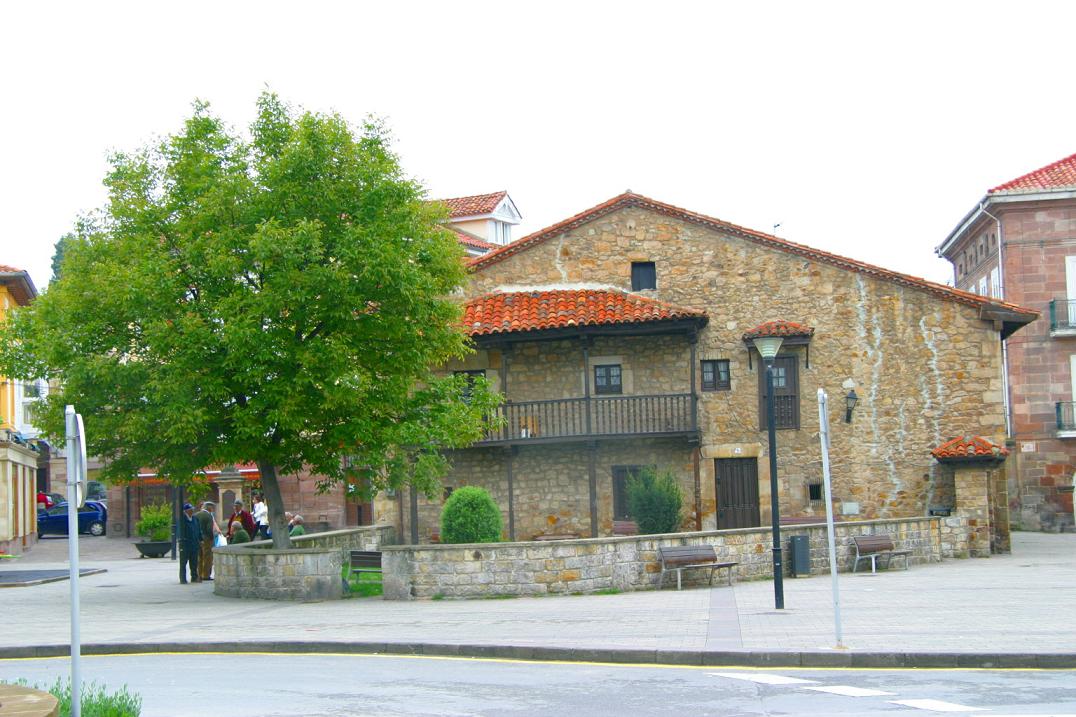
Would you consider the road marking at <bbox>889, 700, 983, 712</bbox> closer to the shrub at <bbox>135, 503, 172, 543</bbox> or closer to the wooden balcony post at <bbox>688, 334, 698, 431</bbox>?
the wooden balcony post at <bbox>688, 334, 698, 431</bbox>

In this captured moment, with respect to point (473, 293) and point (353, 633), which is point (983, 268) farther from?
point (353, 633)

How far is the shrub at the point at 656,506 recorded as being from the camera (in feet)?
92.8

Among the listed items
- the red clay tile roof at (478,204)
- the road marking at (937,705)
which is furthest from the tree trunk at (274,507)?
the red clay tile roof at (478,204)

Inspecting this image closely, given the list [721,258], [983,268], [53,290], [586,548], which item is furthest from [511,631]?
[983,268]

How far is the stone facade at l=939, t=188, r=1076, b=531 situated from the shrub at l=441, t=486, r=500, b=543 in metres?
25.4

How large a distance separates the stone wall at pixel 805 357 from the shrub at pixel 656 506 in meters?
3.22

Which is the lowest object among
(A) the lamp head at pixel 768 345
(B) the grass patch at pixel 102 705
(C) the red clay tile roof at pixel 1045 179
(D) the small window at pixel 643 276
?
(B) the grass patch at pixel 102 705

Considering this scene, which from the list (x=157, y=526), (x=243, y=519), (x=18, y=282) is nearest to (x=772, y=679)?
(x=243, y=519)

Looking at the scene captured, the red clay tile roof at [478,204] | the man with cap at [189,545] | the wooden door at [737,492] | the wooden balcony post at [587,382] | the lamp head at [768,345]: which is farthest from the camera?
the red clay tile roof at [478,204]

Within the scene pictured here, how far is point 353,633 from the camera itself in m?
15.9

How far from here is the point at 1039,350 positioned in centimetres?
4138

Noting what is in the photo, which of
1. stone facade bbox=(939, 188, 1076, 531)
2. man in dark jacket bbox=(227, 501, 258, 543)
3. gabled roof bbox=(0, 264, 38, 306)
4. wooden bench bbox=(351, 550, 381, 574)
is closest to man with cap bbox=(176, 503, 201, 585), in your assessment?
man in dark jacket bbox=(227, 501, 258, 543)

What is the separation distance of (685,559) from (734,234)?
1309 centimetres

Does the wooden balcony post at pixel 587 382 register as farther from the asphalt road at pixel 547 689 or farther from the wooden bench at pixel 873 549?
the asphalt road at pixel 547 689
